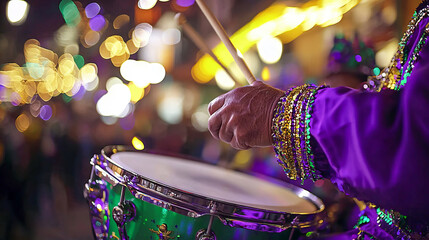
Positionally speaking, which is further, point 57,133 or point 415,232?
point 57,133

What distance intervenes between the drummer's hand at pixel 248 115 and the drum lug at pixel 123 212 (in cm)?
33

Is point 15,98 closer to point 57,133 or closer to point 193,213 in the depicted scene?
point 57,133

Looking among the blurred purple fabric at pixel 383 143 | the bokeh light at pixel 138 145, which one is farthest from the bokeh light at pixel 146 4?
the blurred purple fabric at pixel 383 143

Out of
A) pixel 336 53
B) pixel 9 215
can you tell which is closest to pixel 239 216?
pixel 336 53

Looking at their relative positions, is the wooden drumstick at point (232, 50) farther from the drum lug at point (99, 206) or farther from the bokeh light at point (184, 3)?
the bokeh light at point (184, 3)

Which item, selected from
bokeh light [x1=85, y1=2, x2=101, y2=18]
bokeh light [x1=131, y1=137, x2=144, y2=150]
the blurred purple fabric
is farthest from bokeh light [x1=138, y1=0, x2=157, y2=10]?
the blurred purple fabric

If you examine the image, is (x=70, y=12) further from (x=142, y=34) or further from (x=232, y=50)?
(x=232, y=50)

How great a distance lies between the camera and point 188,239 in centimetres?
95

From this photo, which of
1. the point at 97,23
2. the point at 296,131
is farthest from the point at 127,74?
the point at 296,131

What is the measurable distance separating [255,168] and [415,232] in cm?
260

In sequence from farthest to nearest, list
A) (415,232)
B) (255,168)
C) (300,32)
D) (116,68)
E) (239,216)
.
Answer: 1. (116,68)
2. (300,32)
3. (255,168)
4. (239,216)
5. (415,232)

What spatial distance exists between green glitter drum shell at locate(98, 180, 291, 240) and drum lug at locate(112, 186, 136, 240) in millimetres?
11

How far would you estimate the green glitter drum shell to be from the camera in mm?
951

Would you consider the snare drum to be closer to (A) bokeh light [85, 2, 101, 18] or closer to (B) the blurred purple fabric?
(B) the blurred purple fabric
